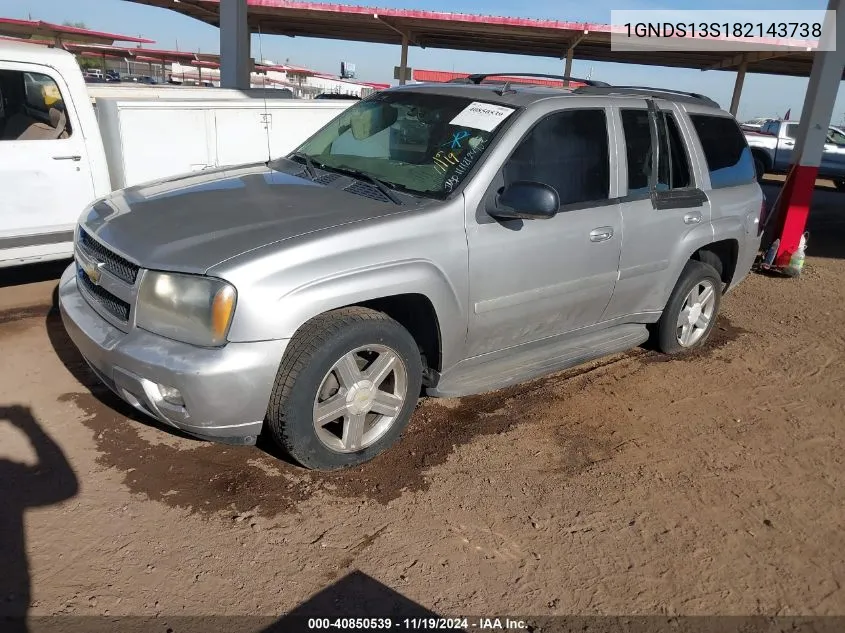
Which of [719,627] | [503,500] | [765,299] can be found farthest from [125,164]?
[765,299]

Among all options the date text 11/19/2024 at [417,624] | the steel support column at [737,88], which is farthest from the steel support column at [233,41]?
the steel support column at [737,88]

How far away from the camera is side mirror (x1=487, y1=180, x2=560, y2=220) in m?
3.31

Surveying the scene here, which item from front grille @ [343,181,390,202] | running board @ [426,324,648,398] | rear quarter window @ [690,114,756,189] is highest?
rear quarter window @ [690,114,756,189]

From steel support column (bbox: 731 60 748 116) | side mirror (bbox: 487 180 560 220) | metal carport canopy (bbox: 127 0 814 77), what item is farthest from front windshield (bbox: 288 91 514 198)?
steel support column (bbox: 731 60 748 116)

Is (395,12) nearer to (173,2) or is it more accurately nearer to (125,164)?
(173,2)

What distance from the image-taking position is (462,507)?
321 centimetres

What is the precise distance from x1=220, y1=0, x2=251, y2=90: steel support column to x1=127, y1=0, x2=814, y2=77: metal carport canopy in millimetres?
5480

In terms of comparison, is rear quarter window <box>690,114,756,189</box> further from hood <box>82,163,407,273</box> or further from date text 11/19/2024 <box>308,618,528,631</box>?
date text 11/19/2024 <box>308,618,528,631</box>

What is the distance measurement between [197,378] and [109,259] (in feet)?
2.88

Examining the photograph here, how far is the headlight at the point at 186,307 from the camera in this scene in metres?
2.77

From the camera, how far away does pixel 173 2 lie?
1537 cm

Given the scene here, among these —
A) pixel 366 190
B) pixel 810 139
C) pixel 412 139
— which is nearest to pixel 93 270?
pixel 366 190

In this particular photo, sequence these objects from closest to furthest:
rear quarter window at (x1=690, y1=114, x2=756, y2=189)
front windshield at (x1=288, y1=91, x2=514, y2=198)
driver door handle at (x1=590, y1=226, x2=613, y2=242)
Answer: front windshield at (x1=288, y1=91, x2=514, y2=198) → driver door handle at (x1=590, y1=226, x2=613, y2=242) → rear quarter window at (x1=690, y1=114, x2=756, y2=189)

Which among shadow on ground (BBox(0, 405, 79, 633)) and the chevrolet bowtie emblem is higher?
the chevrolet bowtie emblem
